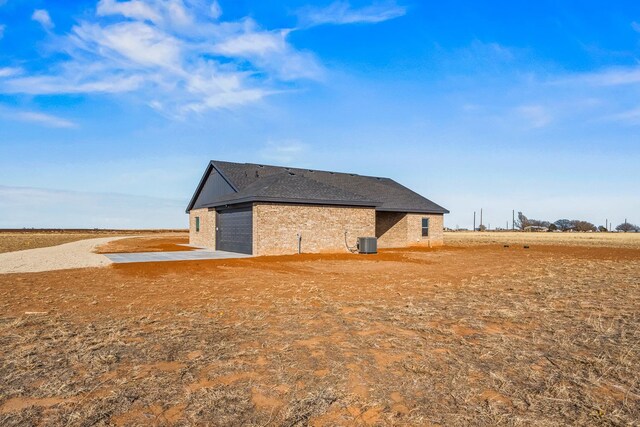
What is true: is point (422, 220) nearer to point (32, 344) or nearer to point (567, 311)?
point (567, 311)

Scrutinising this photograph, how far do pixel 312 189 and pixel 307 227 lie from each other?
253 centimetres

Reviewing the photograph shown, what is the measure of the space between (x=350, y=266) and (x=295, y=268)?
241 centimetres

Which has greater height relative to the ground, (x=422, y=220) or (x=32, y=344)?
(x=422, y=220)

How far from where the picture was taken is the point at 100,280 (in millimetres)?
12086

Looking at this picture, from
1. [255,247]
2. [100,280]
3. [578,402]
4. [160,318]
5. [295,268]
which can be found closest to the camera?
[578,402]

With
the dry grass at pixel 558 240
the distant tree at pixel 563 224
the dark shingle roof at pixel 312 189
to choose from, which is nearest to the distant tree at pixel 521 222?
the distant tree at pixel 563 224

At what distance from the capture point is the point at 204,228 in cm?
2848

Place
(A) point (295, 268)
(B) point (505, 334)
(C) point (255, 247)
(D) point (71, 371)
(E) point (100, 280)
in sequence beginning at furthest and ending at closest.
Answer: (C) point (255, 247)
(A) point (295, 268)
(E) point (100, 280)
(B) point (505, 334)
(D) point (71, 371)

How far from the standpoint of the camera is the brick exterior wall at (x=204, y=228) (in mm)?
26625

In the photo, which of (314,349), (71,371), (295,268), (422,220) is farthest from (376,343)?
(422,220)

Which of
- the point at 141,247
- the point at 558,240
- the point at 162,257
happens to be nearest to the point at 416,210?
the point at 162,257

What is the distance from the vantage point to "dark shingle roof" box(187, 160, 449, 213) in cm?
2136

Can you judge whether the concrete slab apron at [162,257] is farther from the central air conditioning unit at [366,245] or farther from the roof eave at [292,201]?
the central air conditioning unit at [366,245]

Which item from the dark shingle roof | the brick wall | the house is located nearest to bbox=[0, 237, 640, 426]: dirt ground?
the house
